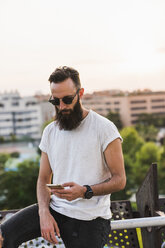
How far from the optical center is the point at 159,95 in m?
75.6

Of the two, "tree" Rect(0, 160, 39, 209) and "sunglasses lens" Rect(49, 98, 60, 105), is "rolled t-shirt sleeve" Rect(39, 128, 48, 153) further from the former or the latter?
"tree" Rect(0, 160, 39, 209)

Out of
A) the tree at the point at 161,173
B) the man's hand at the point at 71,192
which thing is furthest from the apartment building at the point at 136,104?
the man's hand at the point at 71,192

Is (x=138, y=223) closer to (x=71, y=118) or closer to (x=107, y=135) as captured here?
(x=107, y=135)

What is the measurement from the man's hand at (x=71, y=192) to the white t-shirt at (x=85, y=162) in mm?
83

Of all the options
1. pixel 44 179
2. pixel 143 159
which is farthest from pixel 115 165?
pixel 143 159

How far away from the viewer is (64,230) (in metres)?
1.59

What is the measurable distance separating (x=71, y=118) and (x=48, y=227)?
448mm

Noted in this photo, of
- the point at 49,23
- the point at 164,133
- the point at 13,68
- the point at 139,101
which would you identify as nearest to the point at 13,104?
the point at 13,68

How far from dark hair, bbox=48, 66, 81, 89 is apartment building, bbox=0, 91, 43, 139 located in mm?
77762

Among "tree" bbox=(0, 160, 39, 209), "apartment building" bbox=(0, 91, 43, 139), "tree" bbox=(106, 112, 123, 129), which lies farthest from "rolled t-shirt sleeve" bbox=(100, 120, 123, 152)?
"apartment building" bbox=(0, 91, 43, 139)

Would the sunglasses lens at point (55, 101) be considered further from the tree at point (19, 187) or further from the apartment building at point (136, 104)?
the apartment building at point (136, 104)

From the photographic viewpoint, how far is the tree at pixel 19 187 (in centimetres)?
3503

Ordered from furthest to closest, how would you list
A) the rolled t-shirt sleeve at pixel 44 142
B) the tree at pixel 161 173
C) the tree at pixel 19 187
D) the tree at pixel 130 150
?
the tree at pixel 161 173 < the tree at pixel 130 150 < the tree at pixel 19 187 < the rolled t-shirt sleeve at pixel 44 142

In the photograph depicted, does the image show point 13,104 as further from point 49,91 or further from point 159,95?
point 49,91
